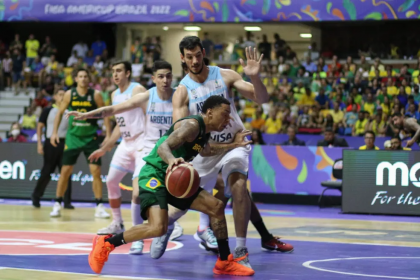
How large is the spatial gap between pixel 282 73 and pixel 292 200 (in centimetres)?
785

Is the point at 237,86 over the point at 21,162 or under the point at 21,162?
over

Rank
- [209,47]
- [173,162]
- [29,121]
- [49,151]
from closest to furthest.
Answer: [173,162] < [49,151] < [29,121] < [209,47]

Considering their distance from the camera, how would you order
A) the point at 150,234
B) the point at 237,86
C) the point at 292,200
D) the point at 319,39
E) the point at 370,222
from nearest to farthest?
the point at 150,234 → the point at 237,86 → the point at 370,222 → the point at 292,200 → the point at 319,39

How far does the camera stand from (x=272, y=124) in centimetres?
1812

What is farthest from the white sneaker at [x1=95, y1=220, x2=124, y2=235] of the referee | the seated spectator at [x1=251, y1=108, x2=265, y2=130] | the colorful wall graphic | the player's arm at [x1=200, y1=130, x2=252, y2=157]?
the seated spectator at [x1=251, y1=108, x2=265, y2=130]

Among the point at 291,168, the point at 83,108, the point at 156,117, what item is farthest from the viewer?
the point at 291,168

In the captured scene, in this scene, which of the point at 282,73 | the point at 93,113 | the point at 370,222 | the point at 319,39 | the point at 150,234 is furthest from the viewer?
the point at 319,39

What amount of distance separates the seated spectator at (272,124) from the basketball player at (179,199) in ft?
38.4

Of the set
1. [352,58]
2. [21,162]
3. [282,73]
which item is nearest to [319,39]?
[352,58]

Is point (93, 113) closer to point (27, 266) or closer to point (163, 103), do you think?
point (163, 103)

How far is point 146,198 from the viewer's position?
20.5ft

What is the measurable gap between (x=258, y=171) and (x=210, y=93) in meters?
7.44

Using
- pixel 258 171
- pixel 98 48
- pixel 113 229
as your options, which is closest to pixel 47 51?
pixel 98 48

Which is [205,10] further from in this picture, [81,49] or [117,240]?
[117,240]
